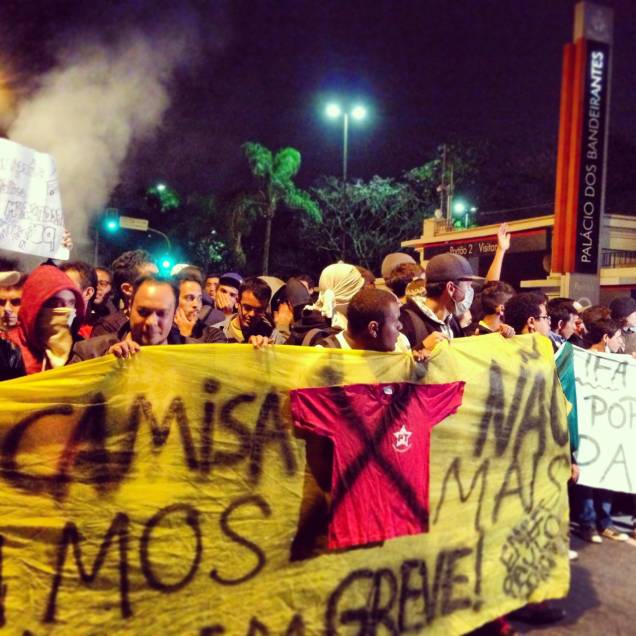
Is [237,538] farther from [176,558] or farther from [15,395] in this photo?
[15,395]

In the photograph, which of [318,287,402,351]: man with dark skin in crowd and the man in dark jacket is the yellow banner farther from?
the man in dark jacket

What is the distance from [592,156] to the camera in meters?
17.7

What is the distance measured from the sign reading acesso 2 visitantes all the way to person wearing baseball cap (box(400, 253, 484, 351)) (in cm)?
1443

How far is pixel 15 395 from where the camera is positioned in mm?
2611

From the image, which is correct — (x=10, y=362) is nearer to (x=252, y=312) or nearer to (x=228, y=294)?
(x=252, y=312)

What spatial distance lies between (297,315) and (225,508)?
2243 mm

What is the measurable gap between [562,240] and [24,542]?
681 inches

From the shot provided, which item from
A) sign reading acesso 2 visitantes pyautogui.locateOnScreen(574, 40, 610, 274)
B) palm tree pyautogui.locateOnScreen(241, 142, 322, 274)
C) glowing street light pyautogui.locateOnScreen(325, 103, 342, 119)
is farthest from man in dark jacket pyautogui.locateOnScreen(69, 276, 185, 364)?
palm tree pyautogui.locateOnScreen(241, 142, 322, 274)

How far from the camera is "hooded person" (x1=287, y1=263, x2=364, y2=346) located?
14.4 ft

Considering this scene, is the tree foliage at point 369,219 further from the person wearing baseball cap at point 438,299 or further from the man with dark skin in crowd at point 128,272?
the person wearing baseball cap at point 438,299

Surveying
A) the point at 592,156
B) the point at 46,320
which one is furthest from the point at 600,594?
the point at 592,156

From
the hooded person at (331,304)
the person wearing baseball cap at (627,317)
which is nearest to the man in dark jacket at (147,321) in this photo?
the hooded person at (331,304)

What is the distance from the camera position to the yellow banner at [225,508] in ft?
8.57

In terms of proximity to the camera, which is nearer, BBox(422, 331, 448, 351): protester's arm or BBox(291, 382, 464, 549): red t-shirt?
BBox(291, 382, 464, 549): red t-shirt
